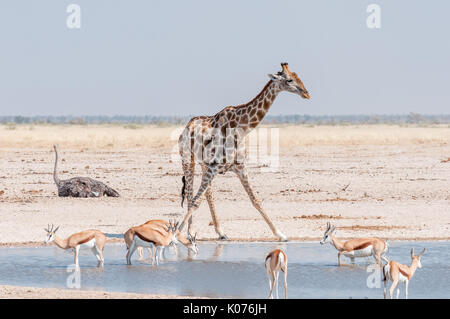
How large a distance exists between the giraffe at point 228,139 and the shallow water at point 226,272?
3.28 ft

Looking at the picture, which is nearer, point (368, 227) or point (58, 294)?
point (58, 294)

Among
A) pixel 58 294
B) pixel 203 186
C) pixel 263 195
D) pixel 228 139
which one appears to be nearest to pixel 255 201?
pixel 203 186

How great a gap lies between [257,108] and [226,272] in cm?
363

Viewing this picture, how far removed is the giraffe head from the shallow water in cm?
237

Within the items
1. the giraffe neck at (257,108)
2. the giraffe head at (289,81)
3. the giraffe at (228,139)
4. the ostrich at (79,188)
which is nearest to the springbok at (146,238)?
the giraffe at (228,139)

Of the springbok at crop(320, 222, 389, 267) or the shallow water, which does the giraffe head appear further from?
the springbok at crop(320, 222, 389, 267)

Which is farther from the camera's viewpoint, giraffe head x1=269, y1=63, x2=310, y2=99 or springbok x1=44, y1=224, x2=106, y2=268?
giraffe head x1=269, y1=63, x2=310, y2=99

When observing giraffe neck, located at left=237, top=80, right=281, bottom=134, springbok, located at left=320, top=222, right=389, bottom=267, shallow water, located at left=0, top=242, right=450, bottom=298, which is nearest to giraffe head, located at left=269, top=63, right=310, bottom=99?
giraffe neck, located at left=237, top=80, right=281, bottom=134

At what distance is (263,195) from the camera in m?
20.5

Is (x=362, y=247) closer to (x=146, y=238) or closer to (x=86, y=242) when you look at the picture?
(x=146, y=238)

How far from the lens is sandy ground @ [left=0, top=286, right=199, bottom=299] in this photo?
9.45m
